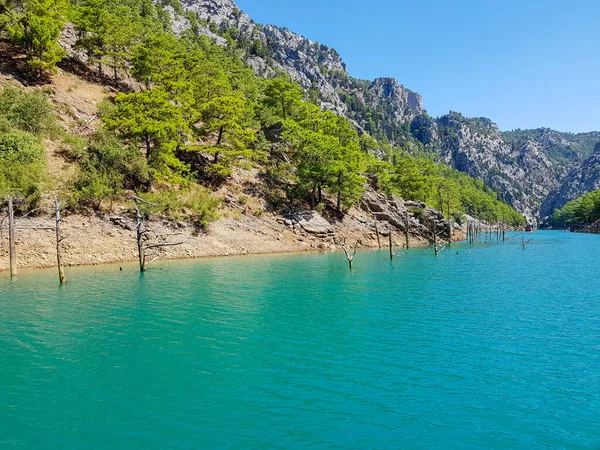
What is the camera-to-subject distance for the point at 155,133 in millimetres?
54750

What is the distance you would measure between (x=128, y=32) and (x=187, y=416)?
81432 millimetres

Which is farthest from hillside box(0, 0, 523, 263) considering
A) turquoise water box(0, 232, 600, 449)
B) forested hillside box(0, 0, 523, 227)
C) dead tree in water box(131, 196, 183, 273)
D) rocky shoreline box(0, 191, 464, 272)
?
turquoise water box(0, 232, 600, 449)

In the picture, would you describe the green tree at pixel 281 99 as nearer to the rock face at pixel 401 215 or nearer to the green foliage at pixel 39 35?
the rock face at pixel 401 215

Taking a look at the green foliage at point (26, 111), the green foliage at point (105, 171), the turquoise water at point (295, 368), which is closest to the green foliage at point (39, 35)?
the green foliage at point (26, 111)

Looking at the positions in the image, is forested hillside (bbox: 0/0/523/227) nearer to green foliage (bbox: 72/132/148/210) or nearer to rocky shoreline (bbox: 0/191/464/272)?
green foliage (bbox: 72/132/148/210)

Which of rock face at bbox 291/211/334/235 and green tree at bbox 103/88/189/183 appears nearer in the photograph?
green tree at bbox 103/88/189/183

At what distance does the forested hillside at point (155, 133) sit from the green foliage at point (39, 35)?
0.18 metres

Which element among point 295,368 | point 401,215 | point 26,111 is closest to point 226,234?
point 26,111

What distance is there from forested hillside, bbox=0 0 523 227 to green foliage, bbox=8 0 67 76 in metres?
0.18

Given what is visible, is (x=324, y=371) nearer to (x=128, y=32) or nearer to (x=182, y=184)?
(x=182, y=184)

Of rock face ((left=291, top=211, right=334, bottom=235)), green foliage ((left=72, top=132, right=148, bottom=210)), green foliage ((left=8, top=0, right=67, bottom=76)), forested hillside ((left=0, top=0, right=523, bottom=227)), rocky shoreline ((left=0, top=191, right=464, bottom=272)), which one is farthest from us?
rock face ((left=291, top=211, right=334, bottom=235))

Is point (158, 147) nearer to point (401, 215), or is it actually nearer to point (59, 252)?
point (59, 252)

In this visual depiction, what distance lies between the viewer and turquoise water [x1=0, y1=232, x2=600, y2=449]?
10.8 m

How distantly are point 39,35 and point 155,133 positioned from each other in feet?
90.1
